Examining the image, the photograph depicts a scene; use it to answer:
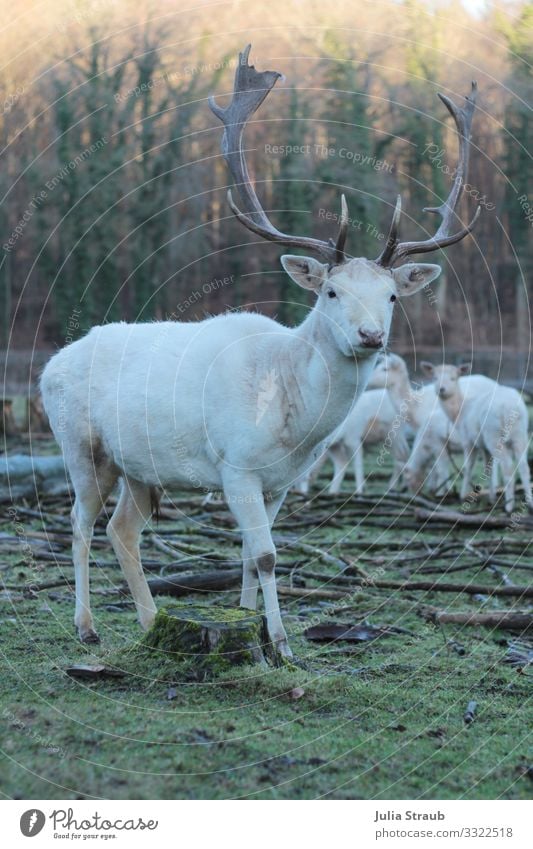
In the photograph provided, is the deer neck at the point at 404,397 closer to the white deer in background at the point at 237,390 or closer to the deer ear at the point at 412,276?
the white deer in background at the point at 237,390

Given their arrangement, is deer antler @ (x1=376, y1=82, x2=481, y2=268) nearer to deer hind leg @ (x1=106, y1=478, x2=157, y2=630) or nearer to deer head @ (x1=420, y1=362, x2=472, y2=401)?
deer hind leg @ (x1=106, y1=478, x2=157, y2=630)

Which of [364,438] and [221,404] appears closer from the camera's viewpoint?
[221,404]

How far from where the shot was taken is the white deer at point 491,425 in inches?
553

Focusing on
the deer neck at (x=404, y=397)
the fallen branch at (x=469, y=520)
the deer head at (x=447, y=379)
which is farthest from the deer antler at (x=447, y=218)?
the deer neck at (x=404, y=397)

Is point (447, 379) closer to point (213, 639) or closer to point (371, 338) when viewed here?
point (371, 338)

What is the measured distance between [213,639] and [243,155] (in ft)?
11.5

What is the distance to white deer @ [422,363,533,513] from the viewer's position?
1404 cm

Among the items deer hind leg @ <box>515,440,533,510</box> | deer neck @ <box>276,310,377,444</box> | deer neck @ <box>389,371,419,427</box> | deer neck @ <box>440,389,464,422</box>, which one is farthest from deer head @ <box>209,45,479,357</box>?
deer neck @ <box>389,371,419,427</box>

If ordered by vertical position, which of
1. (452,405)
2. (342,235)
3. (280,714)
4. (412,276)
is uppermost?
(342,235)

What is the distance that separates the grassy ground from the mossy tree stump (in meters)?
0.09

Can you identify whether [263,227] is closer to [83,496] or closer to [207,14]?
[83,496]

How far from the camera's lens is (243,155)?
7531 mm
